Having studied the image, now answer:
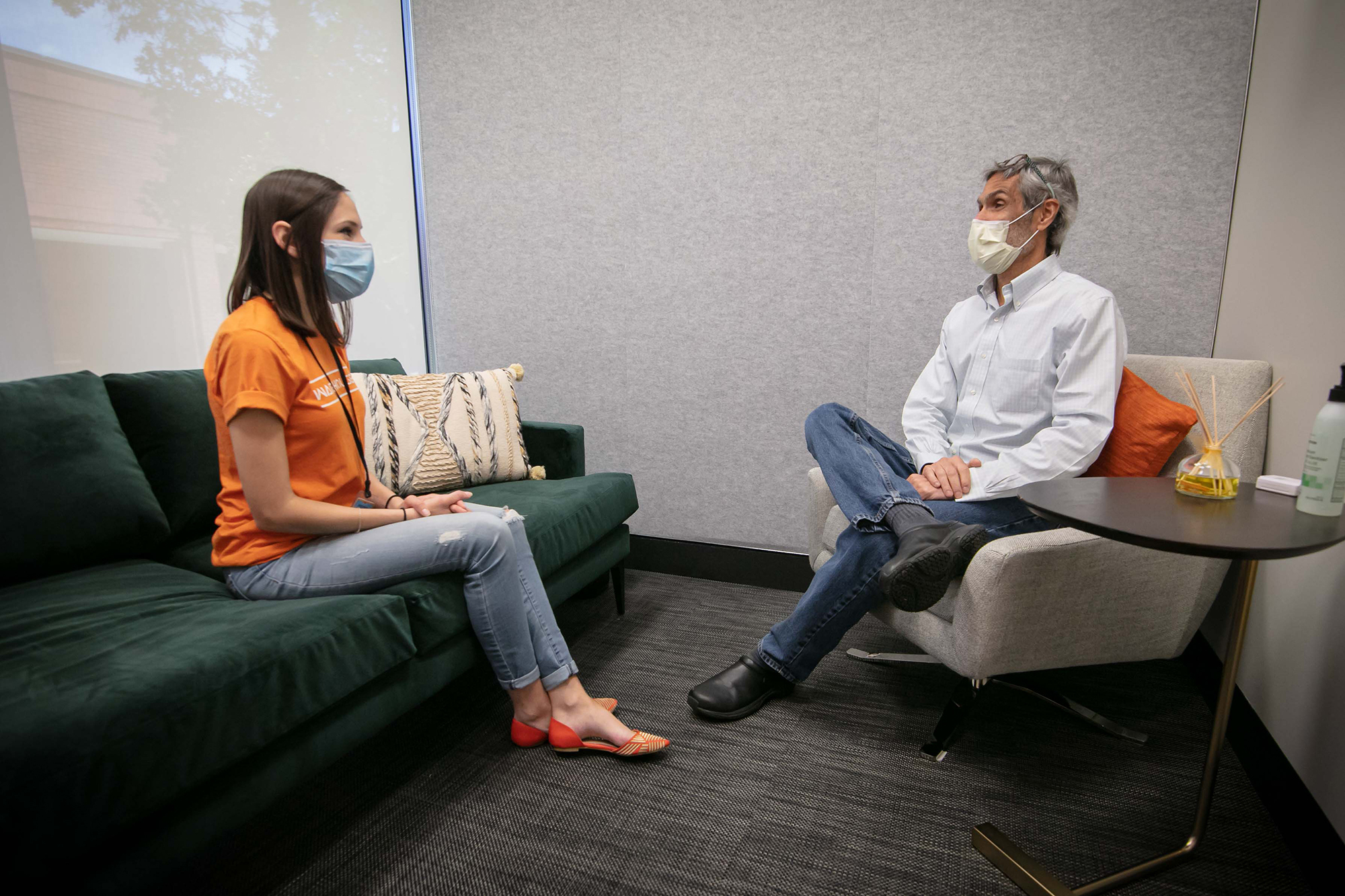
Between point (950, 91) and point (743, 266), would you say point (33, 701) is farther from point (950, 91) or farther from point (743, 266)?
point (950, 91)

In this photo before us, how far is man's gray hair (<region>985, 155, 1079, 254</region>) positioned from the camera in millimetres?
1702

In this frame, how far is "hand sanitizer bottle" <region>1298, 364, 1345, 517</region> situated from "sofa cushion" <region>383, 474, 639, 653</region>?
4.80ft

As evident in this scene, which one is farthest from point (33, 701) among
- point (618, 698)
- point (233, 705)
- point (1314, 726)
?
point (1314, 726)

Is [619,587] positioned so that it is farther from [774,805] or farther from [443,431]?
[774,805]

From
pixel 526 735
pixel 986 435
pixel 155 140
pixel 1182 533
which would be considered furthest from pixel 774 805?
pixel 155 140

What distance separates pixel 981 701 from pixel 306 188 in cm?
191

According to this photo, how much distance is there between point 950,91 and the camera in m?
2.09

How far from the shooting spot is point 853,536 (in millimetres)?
1623

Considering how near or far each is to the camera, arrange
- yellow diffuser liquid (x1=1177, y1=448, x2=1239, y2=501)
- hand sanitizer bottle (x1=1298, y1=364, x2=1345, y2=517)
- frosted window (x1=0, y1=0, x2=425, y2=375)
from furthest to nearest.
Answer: frosted window (x1=0, y1=0, x2=425, y2=375), yellow diffuser liquid (x1=1177, y1=448, x2=1239, y2=501), hand sanitizer bottle (x1=1298, y1=364, x2=1345, y2=517)

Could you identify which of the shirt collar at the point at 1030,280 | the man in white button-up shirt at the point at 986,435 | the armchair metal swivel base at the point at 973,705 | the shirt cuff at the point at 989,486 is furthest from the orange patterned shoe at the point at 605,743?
the shirt collar at the point at 1030,280

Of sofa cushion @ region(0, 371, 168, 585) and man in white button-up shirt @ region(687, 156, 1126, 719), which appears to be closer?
sofa cushion @ region(0, 371, 168, 585)

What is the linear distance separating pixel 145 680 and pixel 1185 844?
163 cm

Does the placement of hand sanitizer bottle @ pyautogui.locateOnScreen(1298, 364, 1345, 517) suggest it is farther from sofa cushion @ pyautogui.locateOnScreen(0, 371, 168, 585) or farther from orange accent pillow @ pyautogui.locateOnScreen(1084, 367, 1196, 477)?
sofa cushion @ pyautogui.locateOnScreen(0, 371, 168, 585)

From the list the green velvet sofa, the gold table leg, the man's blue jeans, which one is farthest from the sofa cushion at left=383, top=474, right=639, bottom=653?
the gold table leg
